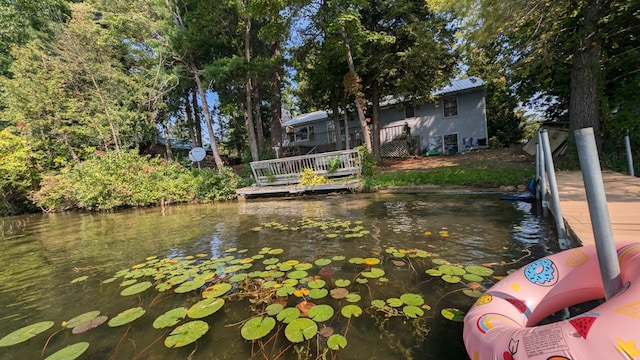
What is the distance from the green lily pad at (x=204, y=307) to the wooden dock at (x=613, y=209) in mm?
3396

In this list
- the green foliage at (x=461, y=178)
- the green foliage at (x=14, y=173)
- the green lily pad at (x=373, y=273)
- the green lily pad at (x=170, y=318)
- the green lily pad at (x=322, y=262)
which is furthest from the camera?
the green foliage at (x=14, y=173)

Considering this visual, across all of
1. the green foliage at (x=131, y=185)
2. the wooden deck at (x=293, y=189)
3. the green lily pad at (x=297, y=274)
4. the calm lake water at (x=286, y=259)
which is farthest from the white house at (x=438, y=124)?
the green lily pad at (x=297, y=274)

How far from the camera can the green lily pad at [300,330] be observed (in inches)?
77.8

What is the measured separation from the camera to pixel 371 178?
9.59 m

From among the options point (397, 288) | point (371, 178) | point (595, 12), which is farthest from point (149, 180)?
point (595, 12)

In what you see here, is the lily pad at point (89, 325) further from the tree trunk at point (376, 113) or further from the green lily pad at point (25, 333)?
the tree trunk at point (376, 113)

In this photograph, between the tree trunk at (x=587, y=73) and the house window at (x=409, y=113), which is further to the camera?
the house window at (x=409, y=113)

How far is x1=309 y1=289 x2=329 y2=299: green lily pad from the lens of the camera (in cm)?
258

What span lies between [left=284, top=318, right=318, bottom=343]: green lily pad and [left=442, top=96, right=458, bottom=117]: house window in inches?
711

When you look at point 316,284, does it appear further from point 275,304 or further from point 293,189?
point 293,189

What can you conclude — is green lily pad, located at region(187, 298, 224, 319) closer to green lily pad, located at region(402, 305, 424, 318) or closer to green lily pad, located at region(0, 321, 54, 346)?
green lily pad, located at region(0, 321, 54, 346)

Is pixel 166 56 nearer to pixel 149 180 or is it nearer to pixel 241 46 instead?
pixel 241 46

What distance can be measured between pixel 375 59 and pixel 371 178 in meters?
6.38

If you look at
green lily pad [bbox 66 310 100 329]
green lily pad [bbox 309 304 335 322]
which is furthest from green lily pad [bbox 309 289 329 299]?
green lily pad [bbox 66 310 100 329]
